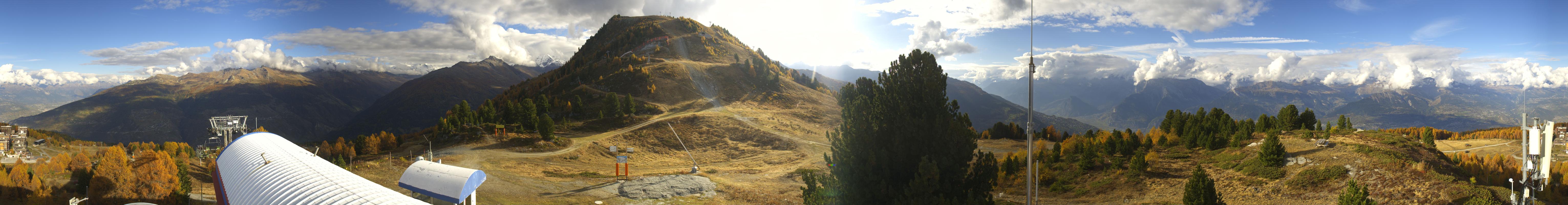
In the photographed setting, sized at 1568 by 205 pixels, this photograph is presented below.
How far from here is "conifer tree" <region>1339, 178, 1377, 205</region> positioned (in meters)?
16.4

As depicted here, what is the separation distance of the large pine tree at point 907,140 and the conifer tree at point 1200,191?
8430 mm

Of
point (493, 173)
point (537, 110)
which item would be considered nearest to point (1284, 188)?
point (493, 173)

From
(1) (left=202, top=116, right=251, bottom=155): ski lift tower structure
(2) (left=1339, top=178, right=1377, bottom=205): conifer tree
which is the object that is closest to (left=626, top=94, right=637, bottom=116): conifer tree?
(1) (left=202, top=116, right=251, bottom=155): ski lift tower structure

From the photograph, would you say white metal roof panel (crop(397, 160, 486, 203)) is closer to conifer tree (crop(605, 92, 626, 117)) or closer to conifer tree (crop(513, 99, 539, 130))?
conifer tree (crop(513, 99, 539, 130))

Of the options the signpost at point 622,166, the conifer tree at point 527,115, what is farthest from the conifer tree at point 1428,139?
the conifer tree at point 527,115

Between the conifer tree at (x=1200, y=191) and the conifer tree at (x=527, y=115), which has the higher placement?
the conifer tree at (x=527, y=115)

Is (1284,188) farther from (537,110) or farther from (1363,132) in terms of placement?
(537,110)

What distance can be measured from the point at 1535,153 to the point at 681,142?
38.2 meters

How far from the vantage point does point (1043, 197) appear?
27016 mm

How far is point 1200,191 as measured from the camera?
1639 centimetres

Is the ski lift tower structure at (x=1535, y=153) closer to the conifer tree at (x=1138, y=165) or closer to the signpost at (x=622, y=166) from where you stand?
the conifer tree at (x=1138, y=165)

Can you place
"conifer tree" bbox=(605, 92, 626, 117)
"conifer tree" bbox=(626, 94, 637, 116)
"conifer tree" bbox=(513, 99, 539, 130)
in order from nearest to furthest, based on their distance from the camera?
"conifer tree" bbox=(513, 99, 539, 130), "conifer tree" bbox=(605, 92, 626, 117), "conifer tree" bbox=(626, 94, 637, 116)

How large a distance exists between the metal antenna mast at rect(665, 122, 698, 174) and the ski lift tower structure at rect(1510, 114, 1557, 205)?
Result: 102ft

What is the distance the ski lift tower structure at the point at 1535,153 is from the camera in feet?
47.3
